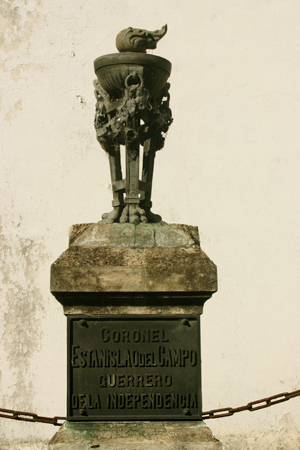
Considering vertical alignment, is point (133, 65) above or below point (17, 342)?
above

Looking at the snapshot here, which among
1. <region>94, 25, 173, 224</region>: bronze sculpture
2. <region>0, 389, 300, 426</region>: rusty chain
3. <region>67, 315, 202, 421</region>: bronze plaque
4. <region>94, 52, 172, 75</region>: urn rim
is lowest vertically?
<region>0, 389, 300, 426</region>: rusty chain

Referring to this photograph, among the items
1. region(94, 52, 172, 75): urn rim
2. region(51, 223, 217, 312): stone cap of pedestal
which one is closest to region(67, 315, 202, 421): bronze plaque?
region(51, 223, 217, 312): stone cap of pedestal

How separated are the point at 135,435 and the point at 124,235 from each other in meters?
1.01

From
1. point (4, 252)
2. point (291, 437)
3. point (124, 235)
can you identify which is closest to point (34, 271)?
point (4, 252)

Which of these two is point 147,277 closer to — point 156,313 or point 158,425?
point 156,313

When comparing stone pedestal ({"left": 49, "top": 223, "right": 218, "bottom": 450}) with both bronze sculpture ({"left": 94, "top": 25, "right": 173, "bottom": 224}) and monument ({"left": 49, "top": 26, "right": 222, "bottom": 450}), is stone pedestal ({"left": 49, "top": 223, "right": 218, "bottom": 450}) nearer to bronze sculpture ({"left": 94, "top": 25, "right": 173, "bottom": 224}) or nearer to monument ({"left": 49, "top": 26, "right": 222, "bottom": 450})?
monument ({"left": 49, "top": 26, "right": 222, "bottom": 450})

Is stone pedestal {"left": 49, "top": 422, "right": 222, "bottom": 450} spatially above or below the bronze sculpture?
below

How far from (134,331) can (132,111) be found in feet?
3.81

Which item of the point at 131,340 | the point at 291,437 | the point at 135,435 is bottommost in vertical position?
the point at 291,437

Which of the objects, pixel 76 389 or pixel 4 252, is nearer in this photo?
pixel 76 389

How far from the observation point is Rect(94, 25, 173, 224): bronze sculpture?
4125 mm

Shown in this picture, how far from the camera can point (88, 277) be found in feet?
12.6

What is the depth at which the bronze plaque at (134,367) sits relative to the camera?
3.91m

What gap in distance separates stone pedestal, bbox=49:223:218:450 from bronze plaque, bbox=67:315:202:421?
0.17 feet
